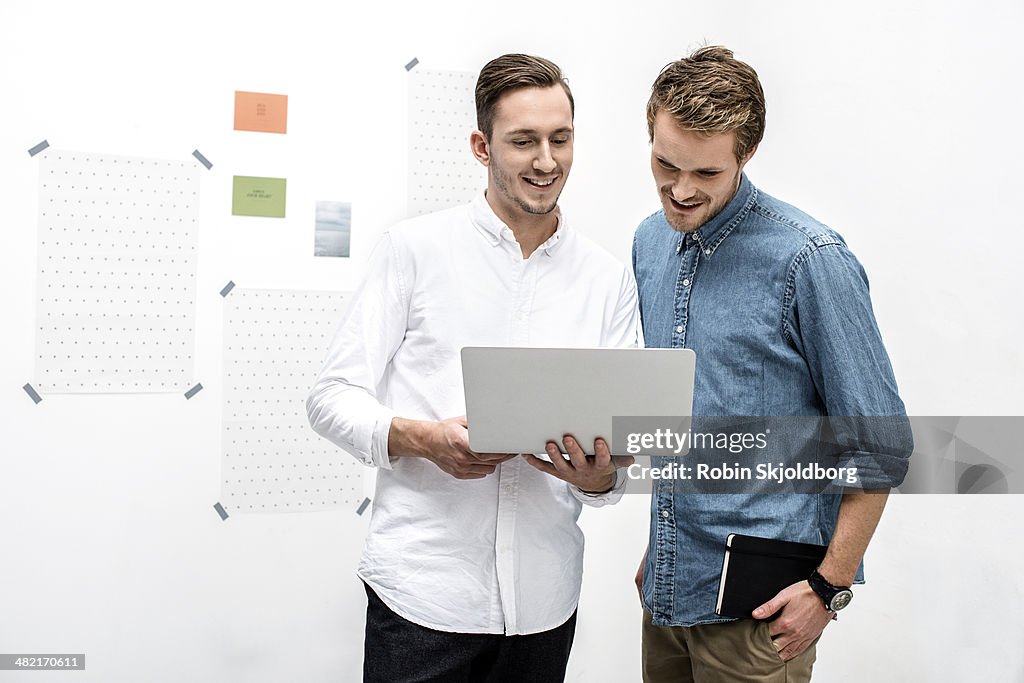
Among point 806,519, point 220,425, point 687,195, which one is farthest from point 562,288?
point 220,425

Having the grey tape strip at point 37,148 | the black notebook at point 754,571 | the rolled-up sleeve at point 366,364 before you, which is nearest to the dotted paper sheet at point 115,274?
the grey tape strip at point 37,148

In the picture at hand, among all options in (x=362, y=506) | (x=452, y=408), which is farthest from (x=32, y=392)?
(x=452, y=408)

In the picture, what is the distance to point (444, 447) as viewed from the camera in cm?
120

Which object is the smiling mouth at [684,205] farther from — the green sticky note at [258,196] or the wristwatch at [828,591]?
the green sticky note at [258,196]

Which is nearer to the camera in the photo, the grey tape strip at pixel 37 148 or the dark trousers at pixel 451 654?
the dark trousers at pixel 451 654

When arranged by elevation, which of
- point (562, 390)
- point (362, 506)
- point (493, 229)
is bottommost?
point (362, 506)

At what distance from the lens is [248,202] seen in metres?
2.16

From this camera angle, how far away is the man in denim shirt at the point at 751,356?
3.97 ft

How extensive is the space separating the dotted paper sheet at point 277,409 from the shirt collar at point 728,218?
115 centimetres

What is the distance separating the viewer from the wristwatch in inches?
48.6

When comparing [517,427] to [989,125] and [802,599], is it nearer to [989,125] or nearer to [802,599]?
[802,599]

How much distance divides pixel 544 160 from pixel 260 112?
1.10m

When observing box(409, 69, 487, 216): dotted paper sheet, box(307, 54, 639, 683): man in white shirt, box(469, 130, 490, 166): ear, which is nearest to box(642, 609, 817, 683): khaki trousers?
box(307, 54, 639, 683): man in white shirt

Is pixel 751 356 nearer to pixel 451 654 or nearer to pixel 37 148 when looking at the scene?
pixel 451 654
